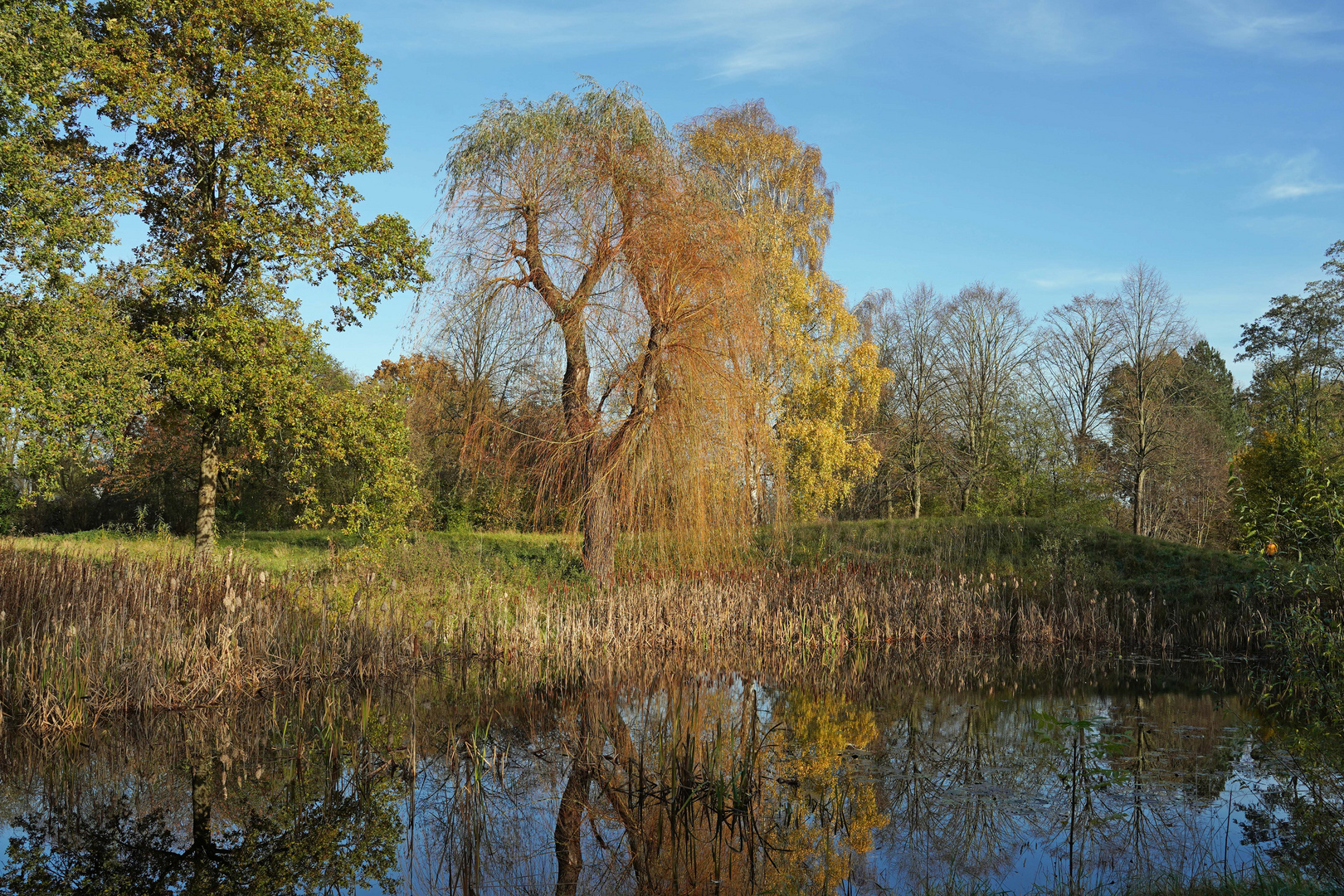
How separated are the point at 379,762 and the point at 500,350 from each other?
6.81 metres

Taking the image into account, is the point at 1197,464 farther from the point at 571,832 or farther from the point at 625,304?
the point at 571,832

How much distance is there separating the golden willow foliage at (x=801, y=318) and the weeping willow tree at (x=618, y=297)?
391 inches

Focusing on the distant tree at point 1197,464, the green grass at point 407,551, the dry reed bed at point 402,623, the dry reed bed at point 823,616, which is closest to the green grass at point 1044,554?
the dry reed bed at point 823,616

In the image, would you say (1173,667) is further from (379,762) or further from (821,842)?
(379,762)

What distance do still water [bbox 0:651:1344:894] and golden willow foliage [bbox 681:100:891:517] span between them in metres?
14.8

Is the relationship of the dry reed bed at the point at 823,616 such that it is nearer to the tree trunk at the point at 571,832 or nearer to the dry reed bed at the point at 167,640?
the dry reed bed at the point at 167,640

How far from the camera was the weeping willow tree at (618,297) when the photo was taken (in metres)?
11.3

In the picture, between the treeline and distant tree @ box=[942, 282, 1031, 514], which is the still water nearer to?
the treeline

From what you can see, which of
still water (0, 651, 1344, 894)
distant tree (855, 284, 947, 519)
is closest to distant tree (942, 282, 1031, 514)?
distant tree (855, 284, 947, 519)

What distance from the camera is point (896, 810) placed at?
5543 millimetres

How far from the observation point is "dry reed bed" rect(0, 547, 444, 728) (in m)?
7.09

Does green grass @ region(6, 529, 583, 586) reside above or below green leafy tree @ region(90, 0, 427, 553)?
below

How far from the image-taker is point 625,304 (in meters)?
11.6

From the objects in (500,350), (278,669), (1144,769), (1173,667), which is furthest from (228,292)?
(1173,667)
